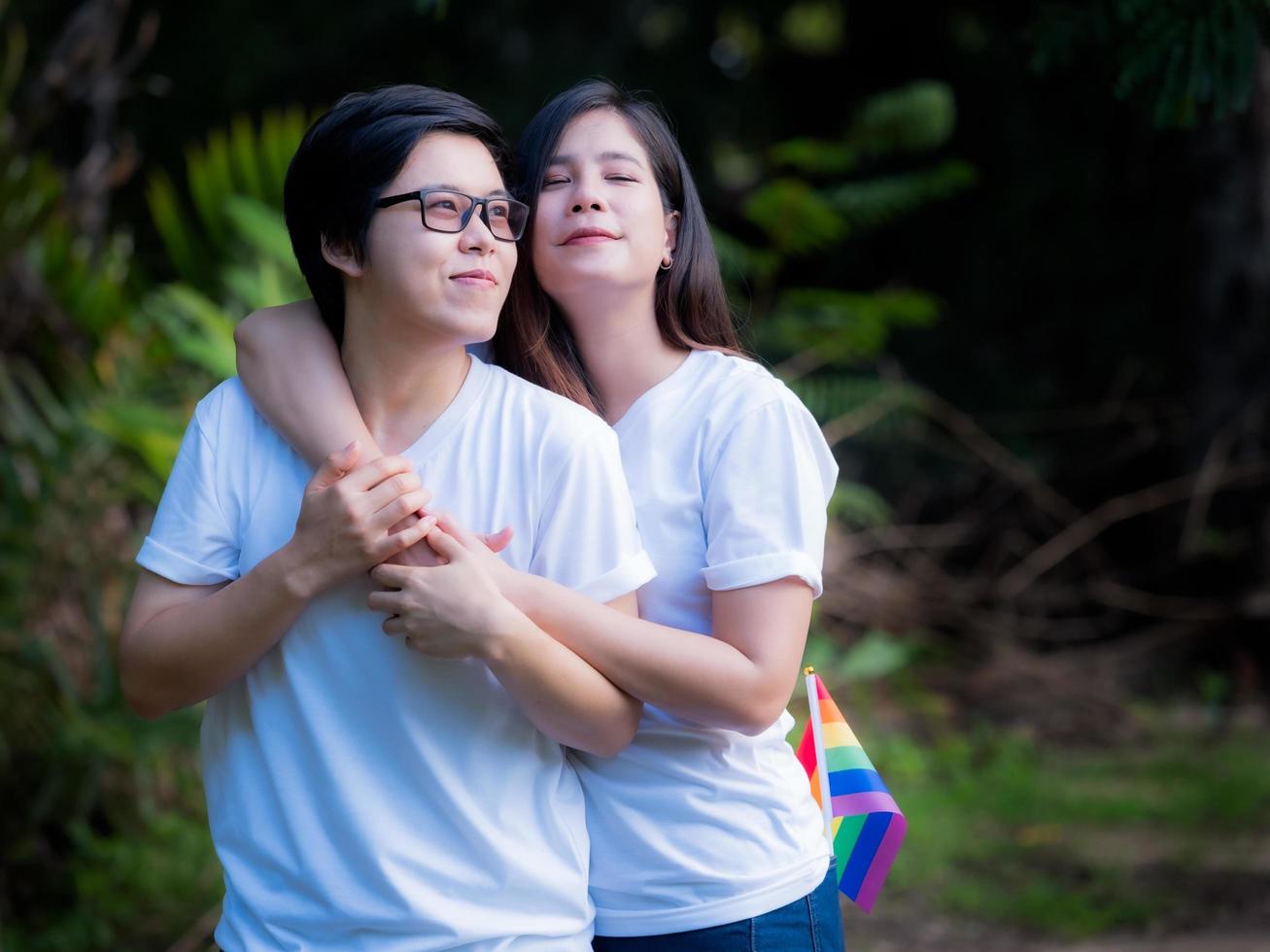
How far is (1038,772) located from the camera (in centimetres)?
531

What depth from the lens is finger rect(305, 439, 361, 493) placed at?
58.4 inches

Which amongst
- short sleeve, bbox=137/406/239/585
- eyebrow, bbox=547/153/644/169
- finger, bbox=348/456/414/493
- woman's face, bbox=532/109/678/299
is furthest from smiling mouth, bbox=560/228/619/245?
short sleeve, bbox=137/406/239/585

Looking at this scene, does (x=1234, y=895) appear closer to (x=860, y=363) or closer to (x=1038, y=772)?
(x=1038, y=772)

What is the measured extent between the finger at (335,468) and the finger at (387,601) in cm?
14

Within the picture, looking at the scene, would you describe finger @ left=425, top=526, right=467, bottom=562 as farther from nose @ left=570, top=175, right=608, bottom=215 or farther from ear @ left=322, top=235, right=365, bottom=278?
nose @ left=570, top=175, right=608, bottom=215

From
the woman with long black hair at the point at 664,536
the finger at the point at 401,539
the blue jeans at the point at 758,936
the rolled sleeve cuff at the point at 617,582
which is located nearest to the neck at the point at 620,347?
the woman with long black hair at the point at 664,536

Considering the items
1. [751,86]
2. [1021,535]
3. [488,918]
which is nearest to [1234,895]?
[1021,535]

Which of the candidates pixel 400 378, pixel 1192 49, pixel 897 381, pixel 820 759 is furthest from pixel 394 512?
pixel 897 381

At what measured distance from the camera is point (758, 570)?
1.61 m

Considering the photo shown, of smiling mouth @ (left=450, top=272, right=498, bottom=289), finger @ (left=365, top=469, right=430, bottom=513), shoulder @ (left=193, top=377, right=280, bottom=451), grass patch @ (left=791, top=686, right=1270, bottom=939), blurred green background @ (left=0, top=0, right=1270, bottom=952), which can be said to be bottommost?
grass patch @ (left=791, top=686, right=1270, bottom=939)

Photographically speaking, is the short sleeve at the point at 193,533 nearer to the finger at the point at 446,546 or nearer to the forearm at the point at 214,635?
the forearm at the point at 214,635

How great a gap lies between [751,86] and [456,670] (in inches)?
236

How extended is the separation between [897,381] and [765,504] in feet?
16.6

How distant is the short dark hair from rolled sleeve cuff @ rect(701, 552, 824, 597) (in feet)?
1.86
